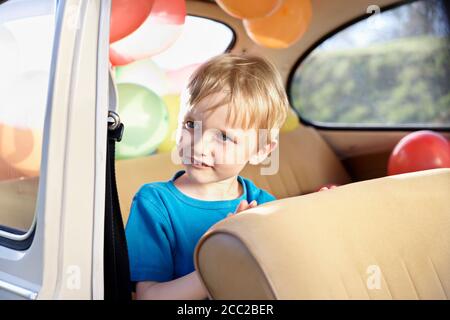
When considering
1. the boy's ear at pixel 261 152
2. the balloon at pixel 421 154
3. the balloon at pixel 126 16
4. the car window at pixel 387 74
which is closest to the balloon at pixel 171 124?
the balloon at pixel 126 16

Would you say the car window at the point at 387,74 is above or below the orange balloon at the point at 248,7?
above

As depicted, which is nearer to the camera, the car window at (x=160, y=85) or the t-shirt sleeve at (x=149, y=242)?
the t-shirt sleeve at (x=149, y=242)

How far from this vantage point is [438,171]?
1703 mm

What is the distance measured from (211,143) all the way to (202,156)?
0.14 feet

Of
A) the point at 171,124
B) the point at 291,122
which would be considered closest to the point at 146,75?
the point at 171,124

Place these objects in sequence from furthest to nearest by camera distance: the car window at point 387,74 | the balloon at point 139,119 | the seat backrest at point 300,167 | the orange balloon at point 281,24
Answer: the car window at point 387,74
the seat backrest at point 300,167
the orange balloon at point 281,24
the balloon at point 139,119

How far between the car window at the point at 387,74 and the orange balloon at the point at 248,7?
745cm

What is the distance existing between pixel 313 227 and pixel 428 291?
1.23 ft

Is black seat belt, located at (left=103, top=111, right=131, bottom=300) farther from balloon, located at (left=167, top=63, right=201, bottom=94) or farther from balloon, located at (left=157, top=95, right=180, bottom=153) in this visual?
balloon, located at (left=167, top=63, right=201, bottom=94)

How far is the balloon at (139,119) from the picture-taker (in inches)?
111

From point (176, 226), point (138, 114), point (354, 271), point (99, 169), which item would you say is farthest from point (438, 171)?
point (138, 114)

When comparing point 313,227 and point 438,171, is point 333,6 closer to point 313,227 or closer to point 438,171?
point 438,171

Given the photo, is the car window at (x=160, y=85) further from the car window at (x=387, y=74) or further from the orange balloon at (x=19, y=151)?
the car window at (x=387, y=74)

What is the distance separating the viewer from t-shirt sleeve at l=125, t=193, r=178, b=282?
1638mm
